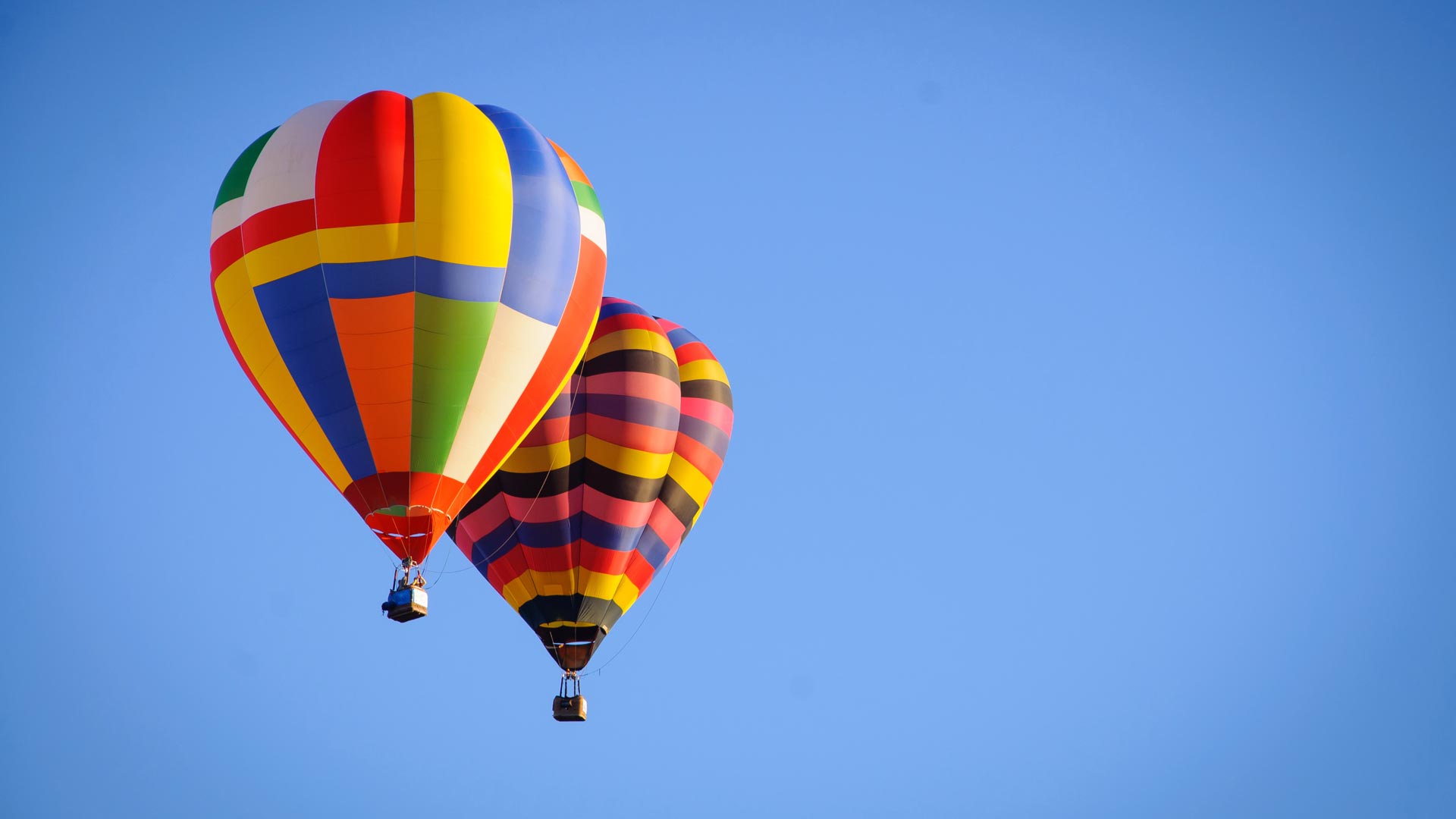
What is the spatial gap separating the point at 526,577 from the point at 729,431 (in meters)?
3.26

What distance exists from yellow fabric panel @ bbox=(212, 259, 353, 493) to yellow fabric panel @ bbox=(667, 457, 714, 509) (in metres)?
5.15

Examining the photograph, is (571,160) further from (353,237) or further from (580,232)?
(353,237)

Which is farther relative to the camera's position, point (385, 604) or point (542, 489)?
point (542, 489)

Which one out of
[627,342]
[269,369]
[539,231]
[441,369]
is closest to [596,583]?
[627,342]

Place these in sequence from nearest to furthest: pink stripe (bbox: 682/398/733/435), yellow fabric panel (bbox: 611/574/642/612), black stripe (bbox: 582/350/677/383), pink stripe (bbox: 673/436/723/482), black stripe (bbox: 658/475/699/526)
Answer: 1. black stripe (bbox: 582/350/677/383)
2. yellow fabric panel (bbox: 611/574/642/612)
3. black stripe (bbox: 658/475/699/526)
4. pink stripe (bbox: 673/436/723/482)
5. pink stripe (bbox: 682/398/733/435)

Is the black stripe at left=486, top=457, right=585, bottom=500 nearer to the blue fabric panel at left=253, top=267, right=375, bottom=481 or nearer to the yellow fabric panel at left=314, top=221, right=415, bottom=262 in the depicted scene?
the blue fabric panel at left=253, top=267, right=375, bottom=481

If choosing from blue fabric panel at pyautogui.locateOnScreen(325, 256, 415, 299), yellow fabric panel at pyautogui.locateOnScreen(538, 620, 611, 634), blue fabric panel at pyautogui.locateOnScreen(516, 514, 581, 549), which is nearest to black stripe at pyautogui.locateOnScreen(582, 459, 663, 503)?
blue fabric panel at pyautogui.locateOnScreen(516, 514, 581, 549)

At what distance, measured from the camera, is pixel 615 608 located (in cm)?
2214

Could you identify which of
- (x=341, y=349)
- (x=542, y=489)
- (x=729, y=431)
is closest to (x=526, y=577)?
(x=542, y=489)

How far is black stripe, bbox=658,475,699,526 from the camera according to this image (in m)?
22.5

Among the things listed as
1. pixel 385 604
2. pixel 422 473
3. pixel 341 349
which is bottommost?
pixel 385 604

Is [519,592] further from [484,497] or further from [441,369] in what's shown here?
[441,369]

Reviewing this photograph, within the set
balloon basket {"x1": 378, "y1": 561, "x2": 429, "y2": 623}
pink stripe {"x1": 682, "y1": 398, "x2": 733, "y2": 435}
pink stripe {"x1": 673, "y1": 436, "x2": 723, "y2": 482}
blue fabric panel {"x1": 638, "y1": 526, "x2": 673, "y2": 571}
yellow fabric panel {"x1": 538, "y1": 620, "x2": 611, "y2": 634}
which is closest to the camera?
balloon basket {"x1": 378, "y1": 561, "x2": 429, "y2": 623}

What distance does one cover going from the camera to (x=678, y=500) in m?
22.7
